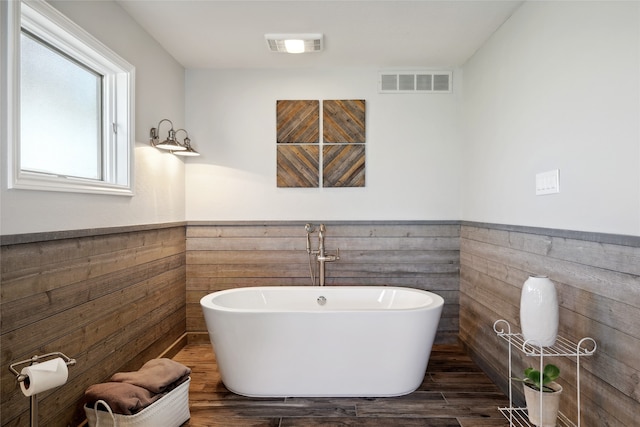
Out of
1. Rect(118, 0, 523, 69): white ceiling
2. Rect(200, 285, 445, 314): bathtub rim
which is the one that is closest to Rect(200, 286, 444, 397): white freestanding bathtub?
Rect(200, 285, 445, 314): bathtub rim

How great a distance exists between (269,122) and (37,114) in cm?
186

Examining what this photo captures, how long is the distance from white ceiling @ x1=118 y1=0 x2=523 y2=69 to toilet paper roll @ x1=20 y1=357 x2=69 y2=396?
6.82 feet

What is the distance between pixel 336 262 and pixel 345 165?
2.88 feet

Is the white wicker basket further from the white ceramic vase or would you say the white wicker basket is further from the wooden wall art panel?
the wooden wall art panel

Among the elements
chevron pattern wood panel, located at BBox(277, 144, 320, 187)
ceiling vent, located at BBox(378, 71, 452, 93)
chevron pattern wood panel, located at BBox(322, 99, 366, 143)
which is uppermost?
ceiling vent, located at BBox(378, 71, 452, 93)

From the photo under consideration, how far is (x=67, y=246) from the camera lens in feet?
6.23

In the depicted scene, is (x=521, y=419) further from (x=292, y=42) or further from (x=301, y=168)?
(x=292, y=42)

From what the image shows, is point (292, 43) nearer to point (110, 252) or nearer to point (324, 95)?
point (324, 95)

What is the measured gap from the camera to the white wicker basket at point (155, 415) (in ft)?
6.08

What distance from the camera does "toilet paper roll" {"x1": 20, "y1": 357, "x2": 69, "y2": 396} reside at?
144 cm

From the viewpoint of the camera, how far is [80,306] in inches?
78.4

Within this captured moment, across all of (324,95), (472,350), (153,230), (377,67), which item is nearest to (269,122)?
(324,95)

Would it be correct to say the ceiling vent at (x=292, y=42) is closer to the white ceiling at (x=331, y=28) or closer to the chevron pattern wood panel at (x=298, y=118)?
the white ceiling at (x=331, y=28)

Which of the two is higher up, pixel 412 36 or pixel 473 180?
pixel 412 36
